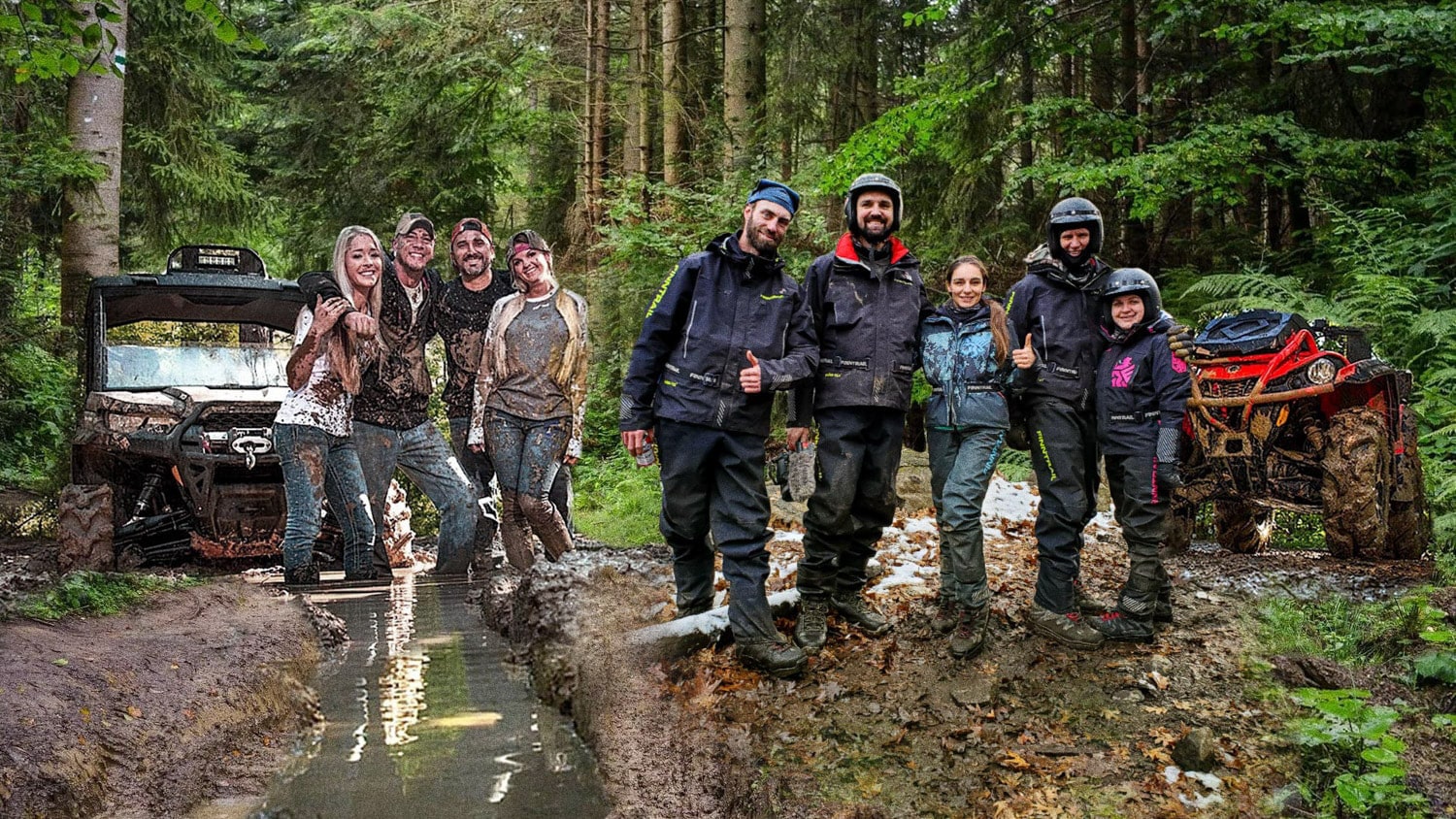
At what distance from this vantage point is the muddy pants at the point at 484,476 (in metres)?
9.26

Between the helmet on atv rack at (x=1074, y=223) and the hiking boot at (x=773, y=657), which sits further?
the helmet on atv rack at (x=1074, y=223)

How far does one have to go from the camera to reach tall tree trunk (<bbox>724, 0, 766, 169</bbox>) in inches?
538

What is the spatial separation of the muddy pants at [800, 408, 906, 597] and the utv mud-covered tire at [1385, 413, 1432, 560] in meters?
4.21

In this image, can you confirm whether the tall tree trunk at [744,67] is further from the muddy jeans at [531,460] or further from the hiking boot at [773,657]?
the hiking boot at [773,657]

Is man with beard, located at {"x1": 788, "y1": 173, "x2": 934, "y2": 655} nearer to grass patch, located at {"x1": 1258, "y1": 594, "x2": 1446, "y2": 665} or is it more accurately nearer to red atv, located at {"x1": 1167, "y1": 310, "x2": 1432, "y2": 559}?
grass patch, located at {"x1": 1258, "y1": 594, "x2": 1446, "y2": 665}

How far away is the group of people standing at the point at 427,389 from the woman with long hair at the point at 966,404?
3.48 meters

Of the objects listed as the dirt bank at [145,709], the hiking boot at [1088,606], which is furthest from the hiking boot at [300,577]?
the hiking boot at [1088,606]

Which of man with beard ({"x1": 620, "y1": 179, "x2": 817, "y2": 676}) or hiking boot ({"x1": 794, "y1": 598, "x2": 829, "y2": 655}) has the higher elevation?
man with beard ({"x1": 620, "y1": 179, "x2": 817, "y2": 676})

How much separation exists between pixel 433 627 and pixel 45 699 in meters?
2.86

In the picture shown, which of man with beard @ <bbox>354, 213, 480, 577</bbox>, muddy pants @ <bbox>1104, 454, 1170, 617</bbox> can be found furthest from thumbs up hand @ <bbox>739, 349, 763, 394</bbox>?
man with beard @ <bbox>354, 213, 480, 577</bbox>

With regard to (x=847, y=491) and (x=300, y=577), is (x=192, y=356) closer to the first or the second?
(x=300, y=577)

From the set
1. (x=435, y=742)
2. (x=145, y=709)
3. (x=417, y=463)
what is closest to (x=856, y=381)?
(x=435, y=742)

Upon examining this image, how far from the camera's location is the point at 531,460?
8.73m

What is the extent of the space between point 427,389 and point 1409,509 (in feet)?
23.8
